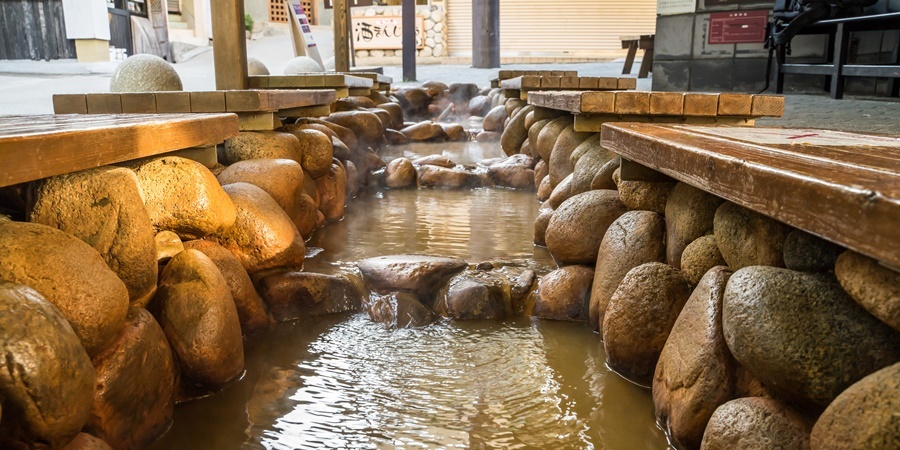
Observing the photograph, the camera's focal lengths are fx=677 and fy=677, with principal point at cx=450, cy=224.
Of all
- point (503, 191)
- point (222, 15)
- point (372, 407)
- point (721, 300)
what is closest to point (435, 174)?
point (503, 191)

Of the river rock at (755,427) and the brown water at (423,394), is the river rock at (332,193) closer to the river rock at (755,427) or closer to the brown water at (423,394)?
the brown water at (423,394)

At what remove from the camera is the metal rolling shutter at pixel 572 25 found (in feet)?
71.4

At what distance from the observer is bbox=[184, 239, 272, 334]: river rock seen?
126 inches

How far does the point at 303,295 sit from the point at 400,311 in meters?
0.53

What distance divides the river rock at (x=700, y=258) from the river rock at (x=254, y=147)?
2981 millimetres

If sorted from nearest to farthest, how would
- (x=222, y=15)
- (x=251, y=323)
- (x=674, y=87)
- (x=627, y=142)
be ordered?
1. (x=627, y=142)
2. (x=251, y=323)
3. (x=222, y=15)
4. (x=674, y=87)

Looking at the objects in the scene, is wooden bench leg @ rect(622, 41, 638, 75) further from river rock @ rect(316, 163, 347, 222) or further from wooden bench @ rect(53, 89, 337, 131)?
wooden bench @ rect(53, 89, 337, 131)

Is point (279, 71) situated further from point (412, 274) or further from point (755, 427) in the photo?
point (755, 427)

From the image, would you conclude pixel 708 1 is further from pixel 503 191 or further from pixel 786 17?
pixel 503 191

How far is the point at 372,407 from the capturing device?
2.72 meters

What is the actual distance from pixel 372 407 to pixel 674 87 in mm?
10150

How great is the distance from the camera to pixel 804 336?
1668 mm

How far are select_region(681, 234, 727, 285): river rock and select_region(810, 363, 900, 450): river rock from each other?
43.8 inches

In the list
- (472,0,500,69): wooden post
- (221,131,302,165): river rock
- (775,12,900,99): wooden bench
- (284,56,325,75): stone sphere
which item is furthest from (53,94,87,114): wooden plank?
(472,0,500,69): wooden post
